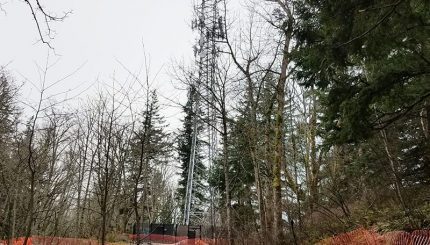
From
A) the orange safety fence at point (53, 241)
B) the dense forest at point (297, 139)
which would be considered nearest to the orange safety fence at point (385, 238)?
the dense forest at point (297, 139)

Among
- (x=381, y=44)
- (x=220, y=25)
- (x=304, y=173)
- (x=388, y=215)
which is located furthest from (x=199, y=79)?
(x=381, y=44)

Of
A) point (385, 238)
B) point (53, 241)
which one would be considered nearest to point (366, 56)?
point (385, 238)

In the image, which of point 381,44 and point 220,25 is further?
point 220,25

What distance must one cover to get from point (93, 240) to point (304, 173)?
10.9 m

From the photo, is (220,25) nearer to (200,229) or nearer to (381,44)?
(381,44)

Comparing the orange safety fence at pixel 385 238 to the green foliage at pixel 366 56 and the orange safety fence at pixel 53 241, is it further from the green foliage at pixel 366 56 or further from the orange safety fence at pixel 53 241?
the orange safety fence at pixel 53 241

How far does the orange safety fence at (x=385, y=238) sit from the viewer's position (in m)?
6.45

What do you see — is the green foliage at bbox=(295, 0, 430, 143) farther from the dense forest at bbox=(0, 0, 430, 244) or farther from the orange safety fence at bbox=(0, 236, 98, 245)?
the orange safety fence at bbox=(0, 236, 98, 245)

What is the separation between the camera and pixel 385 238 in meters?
7.98

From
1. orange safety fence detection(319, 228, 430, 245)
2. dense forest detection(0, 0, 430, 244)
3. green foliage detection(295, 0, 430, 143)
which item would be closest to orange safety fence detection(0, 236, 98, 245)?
dense forest detection(0, 0, 430, 244)

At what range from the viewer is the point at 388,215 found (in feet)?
34.9

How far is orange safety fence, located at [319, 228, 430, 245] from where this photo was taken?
254 inches

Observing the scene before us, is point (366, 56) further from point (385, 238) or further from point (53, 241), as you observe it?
point (53, 241)

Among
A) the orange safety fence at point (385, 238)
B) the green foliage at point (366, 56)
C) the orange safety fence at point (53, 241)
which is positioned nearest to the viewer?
the green foliage at point (366, 56)
